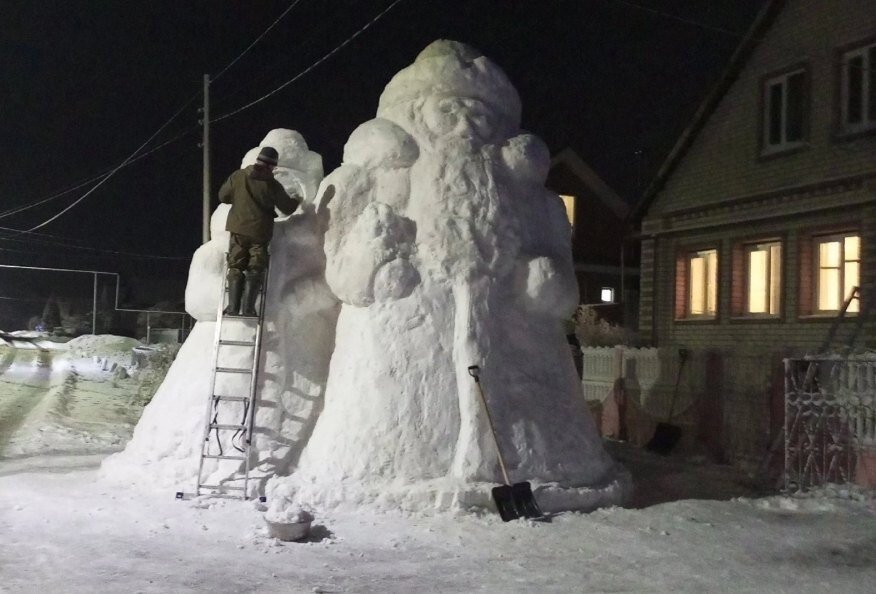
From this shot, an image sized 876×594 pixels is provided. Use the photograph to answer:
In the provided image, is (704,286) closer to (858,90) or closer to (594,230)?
(858,90)

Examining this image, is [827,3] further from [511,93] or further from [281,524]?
[281,524]

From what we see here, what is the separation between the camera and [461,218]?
9.35 m

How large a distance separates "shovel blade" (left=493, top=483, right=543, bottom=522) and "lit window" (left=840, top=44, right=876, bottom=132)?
9.59m

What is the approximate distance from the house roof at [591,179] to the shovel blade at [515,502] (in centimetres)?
2227

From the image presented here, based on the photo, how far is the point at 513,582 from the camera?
21.5 feet

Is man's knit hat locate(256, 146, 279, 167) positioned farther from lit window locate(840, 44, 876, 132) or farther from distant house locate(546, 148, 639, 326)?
distant house locate(546, 148, 639, 326)

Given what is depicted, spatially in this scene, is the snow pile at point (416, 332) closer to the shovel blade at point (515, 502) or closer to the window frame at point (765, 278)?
the shovel blade at point (515, 502)

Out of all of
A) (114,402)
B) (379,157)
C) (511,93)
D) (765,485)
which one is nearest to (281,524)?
(379,157)

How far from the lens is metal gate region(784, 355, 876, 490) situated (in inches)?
420

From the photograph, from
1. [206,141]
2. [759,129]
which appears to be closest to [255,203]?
[759,129]

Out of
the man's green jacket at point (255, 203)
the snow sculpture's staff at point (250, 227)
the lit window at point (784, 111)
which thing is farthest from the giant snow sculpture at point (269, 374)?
the lit window at point (784, 111)

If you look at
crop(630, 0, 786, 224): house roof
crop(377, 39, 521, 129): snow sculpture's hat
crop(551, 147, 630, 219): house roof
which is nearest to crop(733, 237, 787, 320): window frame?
crop(630, 0, 786, 224): house roof

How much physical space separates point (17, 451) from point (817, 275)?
1310 cm

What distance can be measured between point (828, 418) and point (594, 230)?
19.8 metres
